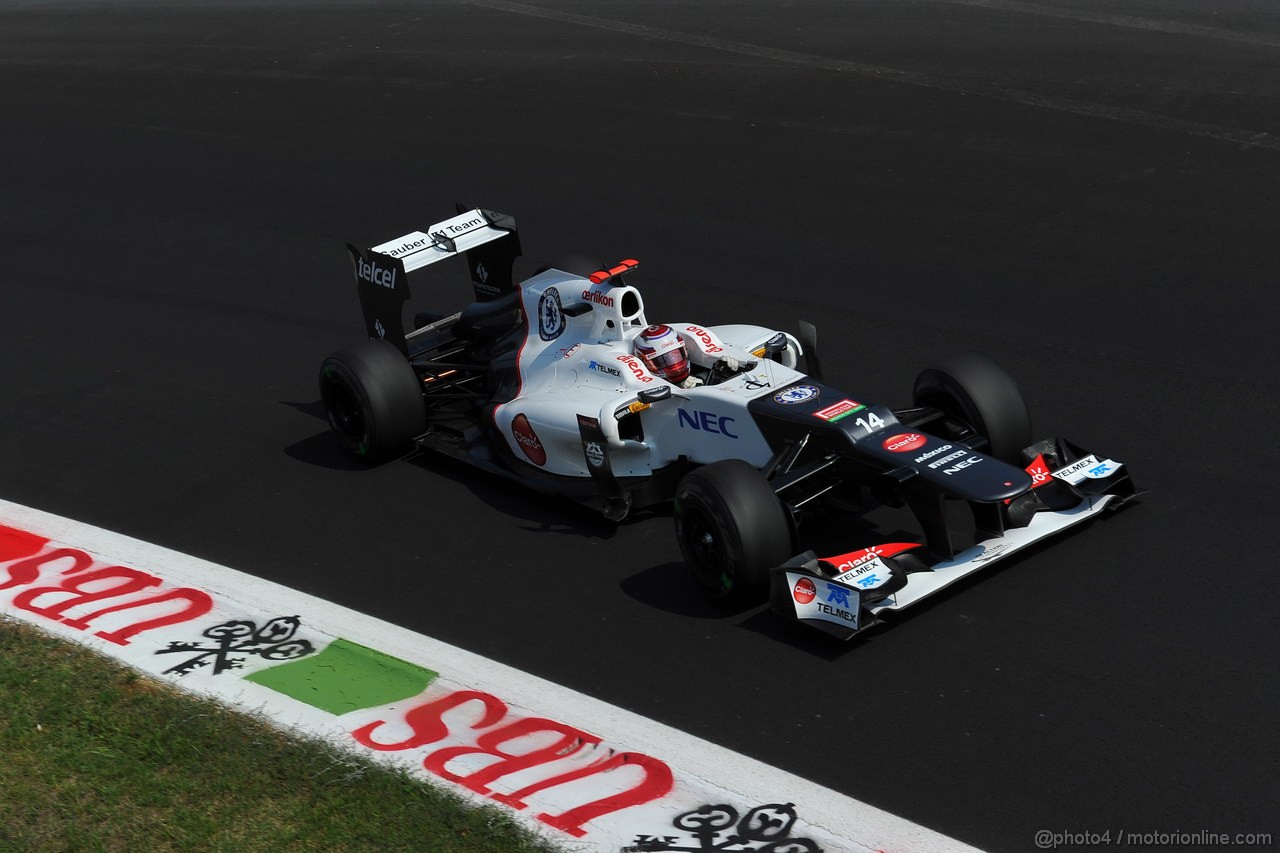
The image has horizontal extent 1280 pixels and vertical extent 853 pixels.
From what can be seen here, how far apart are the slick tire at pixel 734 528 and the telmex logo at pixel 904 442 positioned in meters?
0.66

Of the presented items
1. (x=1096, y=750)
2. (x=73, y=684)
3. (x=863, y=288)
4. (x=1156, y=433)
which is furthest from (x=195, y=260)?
(x=1096, y=750)

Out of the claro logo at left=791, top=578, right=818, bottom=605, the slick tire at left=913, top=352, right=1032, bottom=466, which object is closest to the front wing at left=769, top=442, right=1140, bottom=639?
the claro logo at left=791, top=578, right=818, bottom=605

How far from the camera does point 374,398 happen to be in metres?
9.26

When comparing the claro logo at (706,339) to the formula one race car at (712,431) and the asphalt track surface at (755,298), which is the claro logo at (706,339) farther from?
the asphalt track surface at (755,298)

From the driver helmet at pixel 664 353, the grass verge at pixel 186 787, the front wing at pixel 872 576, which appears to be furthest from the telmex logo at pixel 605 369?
the grass verge at pixel 186 787

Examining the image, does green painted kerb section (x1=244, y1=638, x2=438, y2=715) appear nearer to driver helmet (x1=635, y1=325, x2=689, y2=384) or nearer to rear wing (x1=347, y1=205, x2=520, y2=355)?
driver helmet (x1=635, y1=325, x2=689, y2=384)

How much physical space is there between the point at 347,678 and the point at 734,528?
2.05m

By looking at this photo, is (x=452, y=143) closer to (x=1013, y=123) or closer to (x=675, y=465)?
(x=1013, y=123)

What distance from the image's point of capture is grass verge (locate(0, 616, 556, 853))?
5742mm

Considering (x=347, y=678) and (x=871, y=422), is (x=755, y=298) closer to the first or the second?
(x=871, y=422)

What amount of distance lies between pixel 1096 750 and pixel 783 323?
586 cm

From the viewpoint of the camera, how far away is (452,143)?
16.7m

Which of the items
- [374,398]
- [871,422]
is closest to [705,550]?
[871,422]

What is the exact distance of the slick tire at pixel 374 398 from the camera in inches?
366
